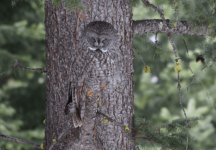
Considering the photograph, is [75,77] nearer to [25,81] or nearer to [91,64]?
[91,64]

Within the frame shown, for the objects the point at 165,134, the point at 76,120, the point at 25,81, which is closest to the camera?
the point at 76,120

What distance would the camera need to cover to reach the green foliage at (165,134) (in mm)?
1860

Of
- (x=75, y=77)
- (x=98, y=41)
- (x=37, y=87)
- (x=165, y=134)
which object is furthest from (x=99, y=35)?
(x=37, y=87)

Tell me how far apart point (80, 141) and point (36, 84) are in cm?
363

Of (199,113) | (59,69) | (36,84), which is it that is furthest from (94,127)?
(36,84)

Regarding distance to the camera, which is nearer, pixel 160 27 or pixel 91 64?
pixel 91 64

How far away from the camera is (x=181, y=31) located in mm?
1930

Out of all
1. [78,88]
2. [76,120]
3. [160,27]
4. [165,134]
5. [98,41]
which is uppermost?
[160,27]

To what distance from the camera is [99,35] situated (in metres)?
1.64

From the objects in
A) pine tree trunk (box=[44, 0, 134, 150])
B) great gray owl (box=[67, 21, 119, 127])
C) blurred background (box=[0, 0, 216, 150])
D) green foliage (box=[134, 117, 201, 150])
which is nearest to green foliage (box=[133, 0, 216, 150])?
blurred background (box=[0, 0, 216, 150])

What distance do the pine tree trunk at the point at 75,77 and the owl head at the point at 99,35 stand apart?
70 mm

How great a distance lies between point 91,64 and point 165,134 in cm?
104

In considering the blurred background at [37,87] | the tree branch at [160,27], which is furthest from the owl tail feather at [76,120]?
the blurred background at [37,87]

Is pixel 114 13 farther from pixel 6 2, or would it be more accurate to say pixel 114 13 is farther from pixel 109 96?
pixel 6 2
